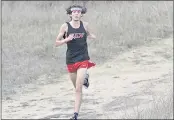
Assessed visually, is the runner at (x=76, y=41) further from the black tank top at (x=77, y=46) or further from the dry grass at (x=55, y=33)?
the dry grass at (x=55, y=33)

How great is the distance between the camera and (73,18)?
152 inches

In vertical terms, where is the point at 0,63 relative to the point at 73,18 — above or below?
below

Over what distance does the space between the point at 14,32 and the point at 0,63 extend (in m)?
3.10

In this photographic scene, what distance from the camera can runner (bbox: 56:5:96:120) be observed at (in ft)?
12.7

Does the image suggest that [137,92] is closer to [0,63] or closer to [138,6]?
[0,63]

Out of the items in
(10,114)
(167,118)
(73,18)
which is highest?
(73,18)

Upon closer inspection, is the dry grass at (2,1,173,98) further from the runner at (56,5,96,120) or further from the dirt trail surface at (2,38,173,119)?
the runner at (56,5,96,120)

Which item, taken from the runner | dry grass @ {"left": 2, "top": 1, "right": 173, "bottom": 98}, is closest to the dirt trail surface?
dry grass @ {"left": 2, "top": 1, "right": 173, "bottom": 98}

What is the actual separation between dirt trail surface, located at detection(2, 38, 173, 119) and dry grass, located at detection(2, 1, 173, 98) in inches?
25.7

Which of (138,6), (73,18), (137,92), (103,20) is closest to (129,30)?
(103,20)

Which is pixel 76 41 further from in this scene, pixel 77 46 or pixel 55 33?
pixel 55 33

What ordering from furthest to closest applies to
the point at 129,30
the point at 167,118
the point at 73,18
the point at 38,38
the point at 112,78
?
the point at 129,30
the point at 38,38
the point at 112,78
the point at 167,118
the point at 73,18

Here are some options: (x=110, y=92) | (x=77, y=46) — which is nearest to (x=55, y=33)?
(x=110, y=92)

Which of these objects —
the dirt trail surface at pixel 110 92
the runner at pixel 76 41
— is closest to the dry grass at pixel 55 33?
the dirt trail surface at pixel 110 92
